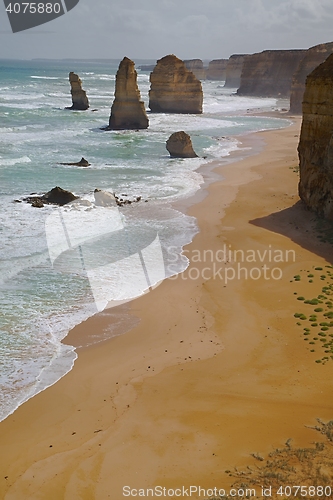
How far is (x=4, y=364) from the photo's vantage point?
34.8 feet

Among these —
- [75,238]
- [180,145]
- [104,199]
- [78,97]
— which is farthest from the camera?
[78,97]

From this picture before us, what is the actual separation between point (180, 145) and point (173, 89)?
99.2 feet

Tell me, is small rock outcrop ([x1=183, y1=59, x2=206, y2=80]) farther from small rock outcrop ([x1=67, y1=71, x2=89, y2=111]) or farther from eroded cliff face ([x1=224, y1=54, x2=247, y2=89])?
small rock outcrop ([x1=67, y1=71, x2=89, y2=111])

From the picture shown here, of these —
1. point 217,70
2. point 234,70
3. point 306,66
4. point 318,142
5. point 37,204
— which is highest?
point 217,70

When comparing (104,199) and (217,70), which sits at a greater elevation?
(217,70)

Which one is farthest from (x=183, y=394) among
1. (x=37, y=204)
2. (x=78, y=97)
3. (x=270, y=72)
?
(x=270, y=72)

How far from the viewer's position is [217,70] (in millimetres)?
175125

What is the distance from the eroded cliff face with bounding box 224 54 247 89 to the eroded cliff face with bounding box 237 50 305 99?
31493 millimetres

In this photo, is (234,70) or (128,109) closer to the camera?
(128,109)

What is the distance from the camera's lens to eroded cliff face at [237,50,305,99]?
100m

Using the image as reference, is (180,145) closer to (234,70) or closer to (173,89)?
(173,89)

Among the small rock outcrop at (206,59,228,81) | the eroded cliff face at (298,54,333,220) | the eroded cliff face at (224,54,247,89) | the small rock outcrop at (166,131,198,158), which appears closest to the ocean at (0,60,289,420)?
the small rock outcrop at (166,131,198,158)

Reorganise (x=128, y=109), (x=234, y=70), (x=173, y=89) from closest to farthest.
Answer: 1. (x=128, y=109)
2. (x=173, y=89)
3. (x=234, y=70)

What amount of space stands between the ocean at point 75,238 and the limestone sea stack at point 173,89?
19092 mm
